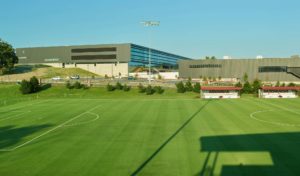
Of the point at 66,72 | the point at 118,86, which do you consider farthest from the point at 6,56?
the point at 118,86

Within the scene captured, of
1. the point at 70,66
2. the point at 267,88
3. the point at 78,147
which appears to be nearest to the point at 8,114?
the point at 78,147

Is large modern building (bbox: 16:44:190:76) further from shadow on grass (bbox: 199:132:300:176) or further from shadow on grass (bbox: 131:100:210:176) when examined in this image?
shadow on grass (bbox: 199:132:300:176)

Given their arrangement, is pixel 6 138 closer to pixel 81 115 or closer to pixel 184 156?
pixel 81 115

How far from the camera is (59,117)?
48531 millimetres

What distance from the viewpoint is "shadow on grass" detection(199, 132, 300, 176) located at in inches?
864

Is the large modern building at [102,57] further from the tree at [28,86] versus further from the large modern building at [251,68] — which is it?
the tree at [28,86]

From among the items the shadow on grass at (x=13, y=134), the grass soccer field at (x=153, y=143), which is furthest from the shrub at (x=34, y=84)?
the shadow on grass at (x=13, y=134)

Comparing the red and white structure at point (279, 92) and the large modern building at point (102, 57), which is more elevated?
the large modern building at point (102, 57)

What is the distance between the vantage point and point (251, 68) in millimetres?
134875

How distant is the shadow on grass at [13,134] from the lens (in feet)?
107

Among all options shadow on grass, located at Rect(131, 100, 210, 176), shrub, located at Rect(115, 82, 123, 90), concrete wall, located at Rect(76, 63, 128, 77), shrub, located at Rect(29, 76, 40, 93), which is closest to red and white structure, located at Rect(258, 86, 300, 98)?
shadow on grass, located at Rect(131, 100, 210, 176)

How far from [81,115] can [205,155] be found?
2858cm

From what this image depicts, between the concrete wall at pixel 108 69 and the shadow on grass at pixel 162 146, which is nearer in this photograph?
the shadow on grass at pixel 162 146

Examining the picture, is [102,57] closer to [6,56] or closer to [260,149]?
[6,56]
